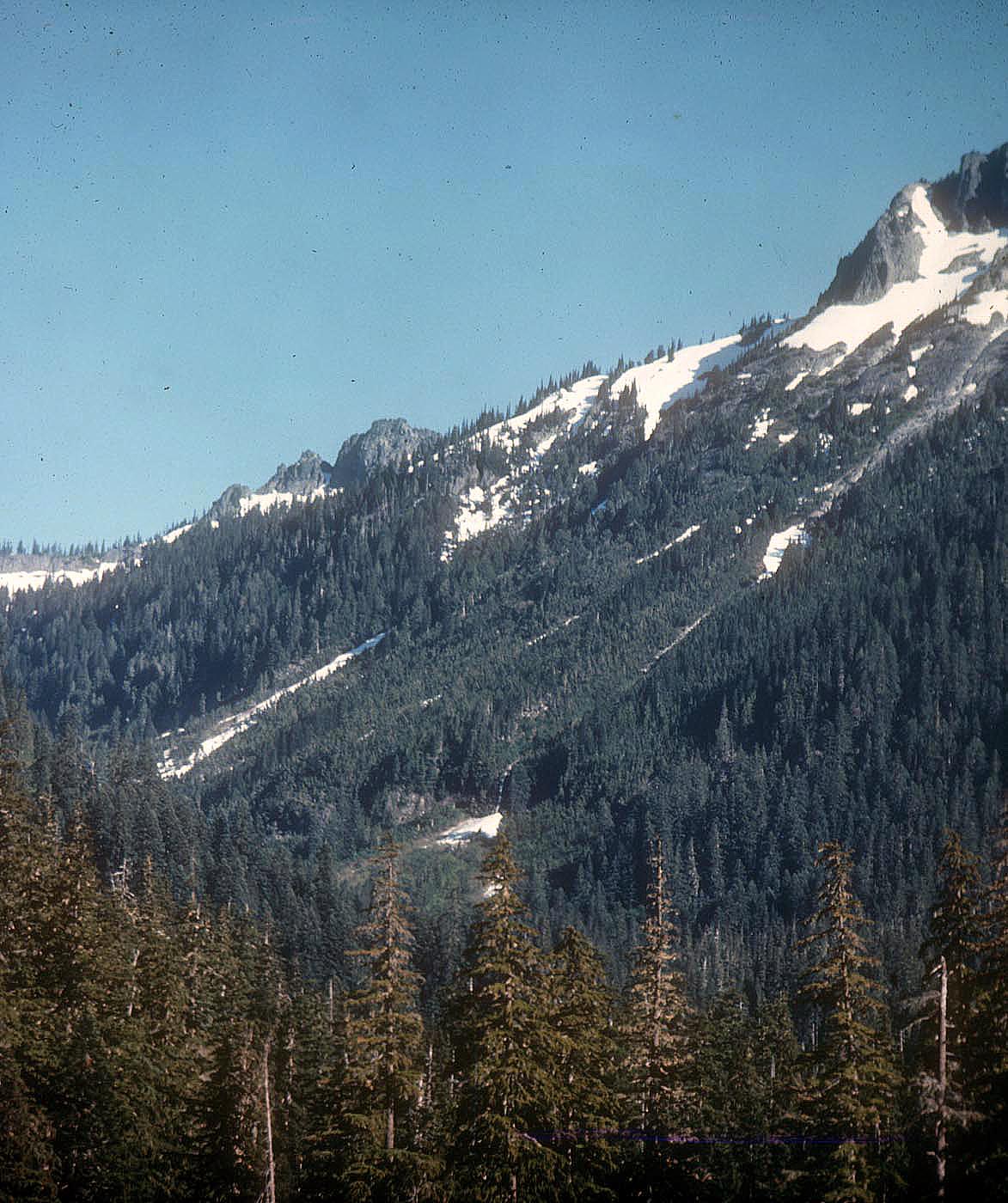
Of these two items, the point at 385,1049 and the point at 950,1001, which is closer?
the point at 950,1001

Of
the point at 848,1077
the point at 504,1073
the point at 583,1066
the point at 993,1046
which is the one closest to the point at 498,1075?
the point at 504,1073

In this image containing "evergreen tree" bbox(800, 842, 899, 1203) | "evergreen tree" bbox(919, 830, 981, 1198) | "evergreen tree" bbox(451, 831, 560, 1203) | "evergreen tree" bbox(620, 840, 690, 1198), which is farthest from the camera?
"evergreen tree" bbox(620, 840, 690, 1198)

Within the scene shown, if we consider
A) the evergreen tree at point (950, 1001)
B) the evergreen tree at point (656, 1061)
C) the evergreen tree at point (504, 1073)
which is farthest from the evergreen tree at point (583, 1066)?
the evergreen tree at point (950, 1001)

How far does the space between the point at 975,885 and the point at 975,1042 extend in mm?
4627

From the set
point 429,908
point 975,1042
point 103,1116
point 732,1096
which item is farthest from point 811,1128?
point 429,908

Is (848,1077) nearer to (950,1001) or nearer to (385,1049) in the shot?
(950,1001)

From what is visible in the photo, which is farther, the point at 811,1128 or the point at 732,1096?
the point at 732,1096

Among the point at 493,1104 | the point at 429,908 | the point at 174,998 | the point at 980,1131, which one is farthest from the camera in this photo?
the point at 429,908

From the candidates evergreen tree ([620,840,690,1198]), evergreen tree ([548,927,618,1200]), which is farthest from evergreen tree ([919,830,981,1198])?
evergreen tree ([548,927,618,1200])

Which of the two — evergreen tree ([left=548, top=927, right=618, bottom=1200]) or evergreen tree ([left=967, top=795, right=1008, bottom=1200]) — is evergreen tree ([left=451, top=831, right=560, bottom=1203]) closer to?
evergreen tree ([left=548, top=927, right=618, bottom=1200])

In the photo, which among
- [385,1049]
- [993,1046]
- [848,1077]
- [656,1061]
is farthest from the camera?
[656,1061]

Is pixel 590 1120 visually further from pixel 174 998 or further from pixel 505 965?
pixel 174 998

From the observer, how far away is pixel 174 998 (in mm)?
47156

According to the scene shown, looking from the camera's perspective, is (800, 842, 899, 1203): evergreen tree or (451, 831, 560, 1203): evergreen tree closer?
(451, 831, 560, 1203): evergreen tree
